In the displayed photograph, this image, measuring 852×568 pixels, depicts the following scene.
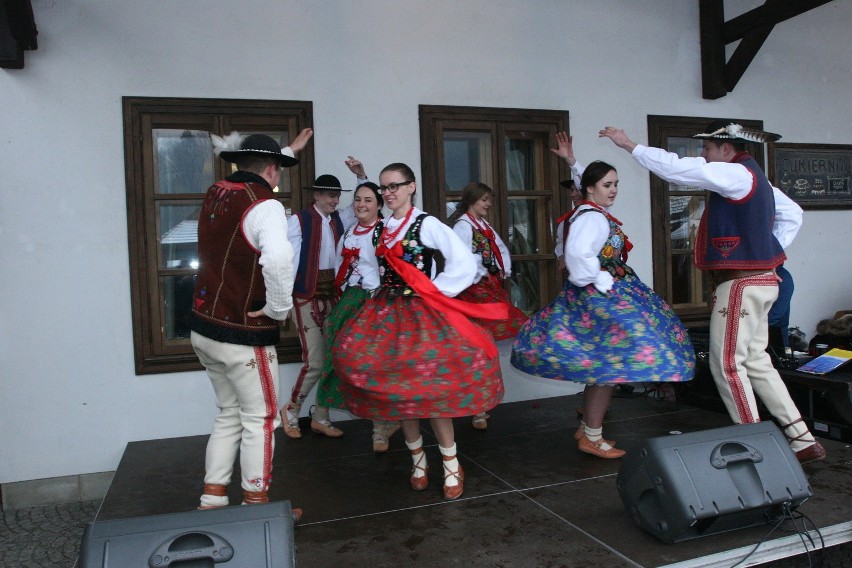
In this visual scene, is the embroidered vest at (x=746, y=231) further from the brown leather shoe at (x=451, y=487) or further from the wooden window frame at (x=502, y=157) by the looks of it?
the wooden window frame at (x=502, y=157)

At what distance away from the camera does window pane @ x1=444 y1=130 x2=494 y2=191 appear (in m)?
5.02

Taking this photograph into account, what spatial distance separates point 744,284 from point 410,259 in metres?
1.59

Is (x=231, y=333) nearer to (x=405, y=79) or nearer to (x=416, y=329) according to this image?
(x=416, y=329)

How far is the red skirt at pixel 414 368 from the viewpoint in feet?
9.59

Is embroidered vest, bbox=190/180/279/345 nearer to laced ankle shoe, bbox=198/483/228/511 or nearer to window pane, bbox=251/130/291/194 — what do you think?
laced ankle shoe, bbox=198/483/228/511

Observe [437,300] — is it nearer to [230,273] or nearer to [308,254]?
[230,273]

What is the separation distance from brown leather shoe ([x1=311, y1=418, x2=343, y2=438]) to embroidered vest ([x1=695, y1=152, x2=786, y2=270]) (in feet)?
7.48

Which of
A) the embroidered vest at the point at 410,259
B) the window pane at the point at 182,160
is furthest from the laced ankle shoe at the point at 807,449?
the window pane at the point at 182,160

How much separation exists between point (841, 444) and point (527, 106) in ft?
9.48

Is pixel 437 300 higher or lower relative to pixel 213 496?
higher

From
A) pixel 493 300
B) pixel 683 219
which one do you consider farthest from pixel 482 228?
pixel 683 219

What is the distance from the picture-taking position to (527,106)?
5.12 metres

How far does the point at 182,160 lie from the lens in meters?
4.46

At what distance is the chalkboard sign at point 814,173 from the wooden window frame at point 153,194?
3974mm
